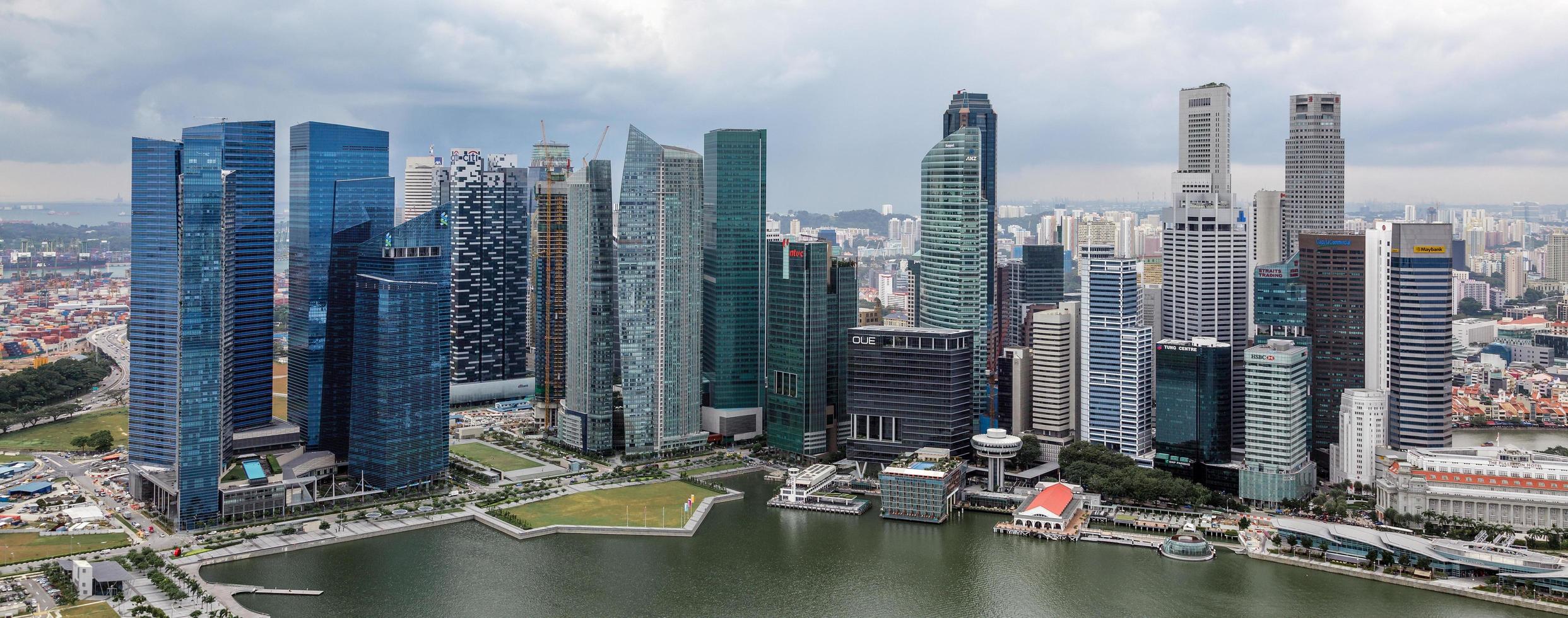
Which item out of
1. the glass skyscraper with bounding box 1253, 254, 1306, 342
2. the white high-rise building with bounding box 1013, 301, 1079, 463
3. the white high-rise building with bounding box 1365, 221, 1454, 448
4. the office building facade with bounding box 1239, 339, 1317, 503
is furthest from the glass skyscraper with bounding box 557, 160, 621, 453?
the white high-rise building with bounding box 1365, 221, 1454, 448

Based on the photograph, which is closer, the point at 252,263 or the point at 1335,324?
the point at 252,263

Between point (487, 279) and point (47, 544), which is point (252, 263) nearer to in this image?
point (47, 544)

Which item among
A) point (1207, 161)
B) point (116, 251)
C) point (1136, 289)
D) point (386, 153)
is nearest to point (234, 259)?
point (386, 153)

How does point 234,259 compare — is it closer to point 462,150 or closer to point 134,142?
point 134,142

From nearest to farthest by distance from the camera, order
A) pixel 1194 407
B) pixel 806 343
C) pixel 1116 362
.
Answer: pixel 1194 407, pixel 1116 362, pixel 806 343

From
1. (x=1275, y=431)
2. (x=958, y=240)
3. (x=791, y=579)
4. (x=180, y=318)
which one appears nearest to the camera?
(x=791, y=579)

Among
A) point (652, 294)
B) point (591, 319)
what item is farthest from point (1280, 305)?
point (591, 319)

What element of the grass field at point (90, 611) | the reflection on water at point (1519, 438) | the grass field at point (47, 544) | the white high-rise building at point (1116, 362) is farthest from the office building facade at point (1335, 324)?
the grass field at point (47, 544)
